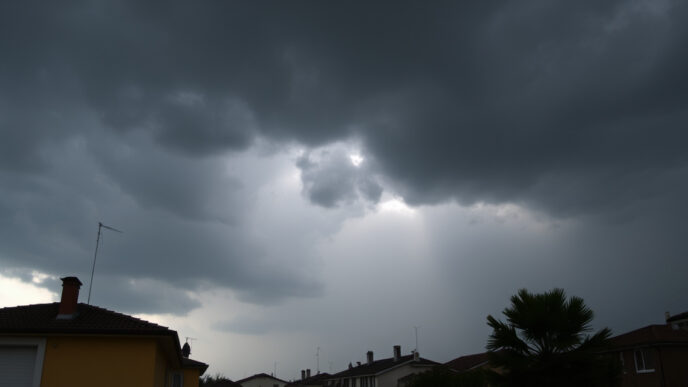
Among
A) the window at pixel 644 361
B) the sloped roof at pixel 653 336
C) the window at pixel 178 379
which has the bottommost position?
the window at pixel 178 379

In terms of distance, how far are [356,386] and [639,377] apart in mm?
47013

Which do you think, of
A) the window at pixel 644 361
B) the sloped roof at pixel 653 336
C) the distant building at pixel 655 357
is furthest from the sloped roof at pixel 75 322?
the window at pixel 644 361

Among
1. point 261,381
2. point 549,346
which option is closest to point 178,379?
point 549,346

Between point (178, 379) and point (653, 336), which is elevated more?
point (653, 336)

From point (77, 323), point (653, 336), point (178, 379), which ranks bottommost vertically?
point (178, 379)

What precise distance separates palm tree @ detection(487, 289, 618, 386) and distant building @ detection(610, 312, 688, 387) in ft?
50.2

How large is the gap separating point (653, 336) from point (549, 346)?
65.7 ft

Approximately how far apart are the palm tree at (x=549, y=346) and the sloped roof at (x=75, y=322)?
1151 centimetres

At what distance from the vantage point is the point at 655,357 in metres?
32.5

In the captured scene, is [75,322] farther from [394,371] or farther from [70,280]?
[394,371]

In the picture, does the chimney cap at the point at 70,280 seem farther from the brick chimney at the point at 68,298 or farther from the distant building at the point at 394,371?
the distant building at the point at 394,371

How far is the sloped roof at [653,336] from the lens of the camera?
32156 mm

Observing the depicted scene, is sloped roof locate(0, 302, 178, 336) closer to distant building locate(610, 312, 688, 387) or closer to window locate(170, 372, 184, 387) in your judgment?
window locate(170, 372, 184, 387)

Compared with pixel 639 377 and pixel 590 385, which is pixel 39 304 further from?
pixel 639 377
